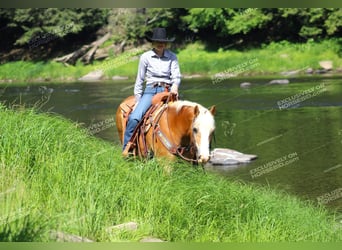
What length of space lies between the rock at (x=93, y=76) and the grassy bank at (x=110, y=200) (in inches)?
1704

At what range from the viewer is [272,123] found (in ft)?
74.3

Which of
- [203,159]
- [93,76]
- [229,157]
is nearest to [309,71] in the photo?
[93,76]

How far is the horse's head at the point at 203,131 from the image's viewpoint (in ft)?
27.8

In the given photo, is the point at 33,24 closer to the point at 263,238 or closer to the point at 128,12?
the point at 128,12

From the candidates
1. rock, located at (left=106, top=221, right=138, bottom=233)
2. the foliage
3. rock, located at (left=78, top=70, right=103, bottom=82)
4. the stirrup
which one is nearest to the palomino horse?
the stirrup

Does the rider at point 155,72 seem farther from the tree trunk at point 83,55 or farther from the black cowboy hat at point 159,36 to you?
the tree trunk at point 83,55

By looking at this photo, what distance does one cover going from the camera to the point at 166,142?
31.0 feet

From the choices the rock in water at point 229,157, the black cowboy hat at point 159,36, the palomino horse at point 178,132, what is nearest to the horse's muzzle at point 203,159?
the palomino horse at point 178,132

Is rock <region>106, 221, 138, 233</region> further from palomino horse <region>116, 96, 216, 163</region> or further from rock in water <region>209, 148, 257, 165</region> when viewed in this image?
rock in water <region>209, 148, 257, 165</region>

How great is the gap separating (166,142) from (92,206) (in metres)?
3.05

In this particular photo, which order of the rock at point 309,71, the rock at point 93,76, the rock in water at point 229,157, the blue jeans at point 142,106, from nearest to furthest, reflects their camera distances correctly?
1. the blue jeans at point 142,106
2. the rock in water at point 229,157
3. the rock at point 309,71
4. the rock at point 93,76

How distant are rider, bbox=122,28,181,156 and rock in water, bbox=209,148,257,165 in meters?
5.88

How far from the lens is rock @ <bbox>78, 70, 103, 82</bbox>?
52684 mm

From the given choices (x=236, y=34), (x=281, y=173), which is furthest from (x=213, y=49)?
(x=281, y=173)
